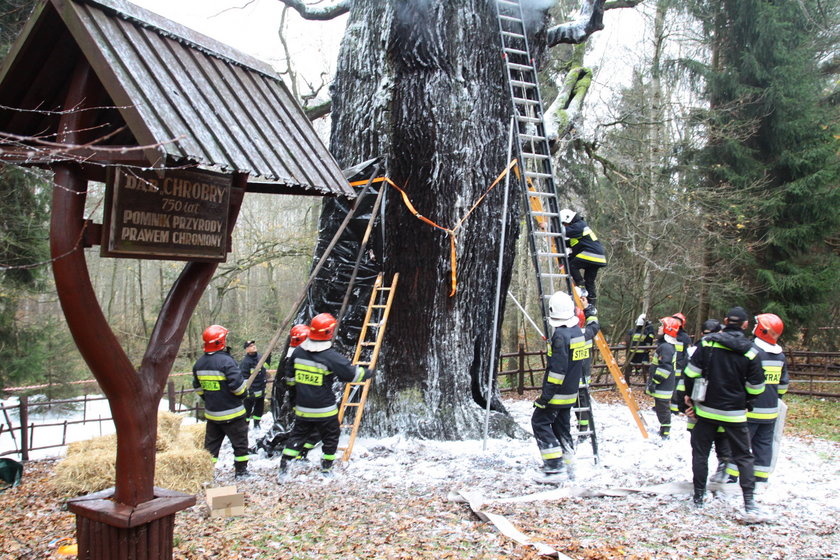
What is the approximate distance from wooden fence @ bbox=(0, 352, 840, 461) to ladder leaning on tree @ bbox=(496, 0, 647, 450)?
14.3 feet

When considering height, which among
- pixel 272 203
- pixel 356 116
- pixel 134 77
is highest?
pixel 272 203

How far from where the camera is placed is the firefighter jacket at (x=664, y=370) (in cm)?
891

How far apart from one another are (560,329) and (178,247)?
4086 millimetres

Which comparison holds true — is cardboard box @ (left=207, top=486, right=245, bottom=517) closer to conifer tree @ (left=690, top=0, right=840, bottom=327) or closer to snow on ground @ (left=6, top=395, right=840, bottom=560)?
snow on ground @ (left=6, top=395, right=840, bottom=560)

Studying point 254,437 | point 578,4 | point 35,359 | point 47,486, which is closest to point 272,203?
point 578,4

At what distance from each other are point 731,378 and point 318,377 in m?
3.97

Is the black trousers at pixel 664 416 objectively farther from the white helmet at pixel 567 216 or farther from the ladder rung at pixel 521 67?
the ladder rung at pixel 521 67

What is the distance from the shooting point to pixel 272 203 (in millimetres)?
28609

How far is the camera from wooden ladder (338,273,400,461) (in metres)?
6.80

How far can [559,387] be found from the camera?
6406 millimetres

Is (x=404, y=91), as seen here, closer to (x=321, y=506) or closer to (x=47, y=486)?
(x=321, y=506)

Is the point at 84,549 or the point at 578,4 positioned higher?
the point at 578,4

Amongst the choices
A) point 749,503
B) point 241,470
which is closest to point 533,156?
point 749,503

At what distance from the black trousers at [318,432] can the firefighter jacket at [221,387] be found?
66 centimetres
